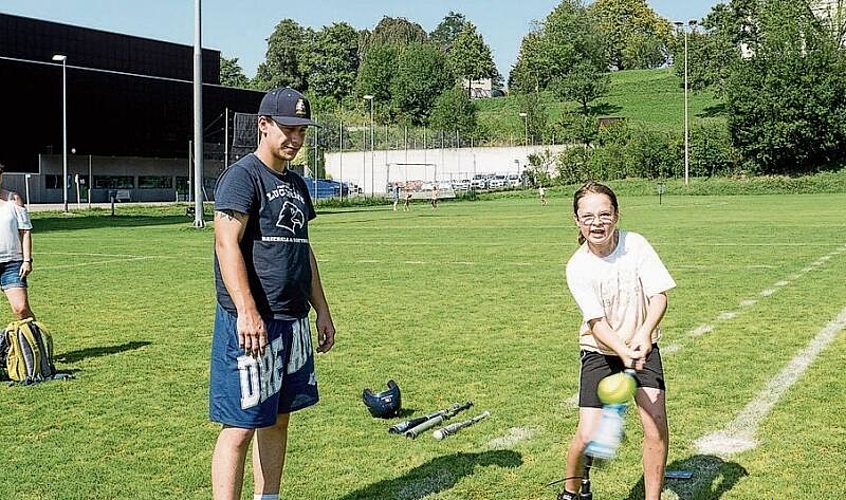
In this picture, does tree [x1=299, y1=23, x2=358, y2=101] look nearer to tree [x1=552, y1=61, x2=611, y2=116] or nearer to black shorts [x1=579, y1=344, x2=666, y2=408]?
tree [x1=552, y1=61, x2=611, y2=116]

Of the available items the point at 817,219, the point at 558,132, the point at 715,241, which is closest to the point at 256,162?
the point at 715,241

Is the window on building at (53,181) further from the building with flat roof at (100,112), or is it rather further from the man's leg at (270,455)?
the man's leg at (270,455)

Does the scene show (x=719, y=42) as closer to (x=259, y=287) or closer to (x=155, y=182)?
(x=155, y=182)

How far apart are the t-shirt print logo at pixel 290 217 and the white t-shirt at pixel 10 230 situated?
528 centimetres

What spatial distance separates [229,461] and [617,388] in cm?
181

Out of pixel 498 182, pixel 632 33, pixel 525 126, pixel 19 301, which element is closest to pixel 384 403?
pixel 19 301

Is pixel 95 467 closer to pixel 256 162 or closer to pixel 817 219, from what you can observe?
pixel 256 162

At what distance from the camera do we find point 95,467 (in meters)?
6.10

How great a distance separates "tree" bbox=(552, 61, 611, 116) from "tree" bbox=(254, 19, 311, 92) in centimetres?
5507

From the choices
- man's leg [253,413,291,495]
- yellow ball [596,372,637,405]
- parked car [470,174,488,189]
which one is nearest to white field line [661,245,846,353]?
yellow ball [596,372,637,405]

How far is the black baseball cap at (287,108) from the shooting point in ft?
14.7

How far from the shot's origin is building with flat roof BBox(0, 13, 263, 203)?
61.8 metres

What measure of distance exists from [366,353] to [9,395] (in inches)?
129

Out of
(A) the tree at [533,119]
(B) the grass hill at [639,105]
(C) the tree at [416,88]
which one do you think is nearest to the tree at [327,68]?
(C) the tree at [416,88]
